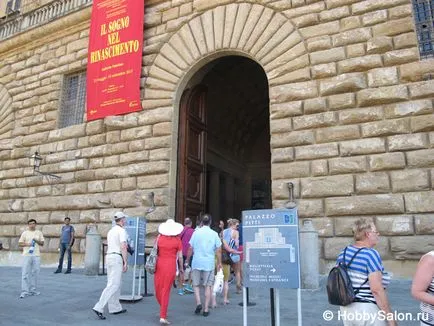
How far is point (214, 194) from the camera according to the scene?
1706 centimetres

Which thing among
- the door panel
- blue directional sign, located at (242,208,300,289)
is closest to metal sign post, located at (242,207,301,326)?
blue directional sign, located at (242,208,300,289)

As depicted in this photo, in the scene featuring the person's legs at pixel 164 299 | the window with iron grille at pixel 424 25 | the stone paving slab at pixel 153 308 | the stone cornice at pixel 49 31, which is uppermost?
the stone cornice at pixel 49 31

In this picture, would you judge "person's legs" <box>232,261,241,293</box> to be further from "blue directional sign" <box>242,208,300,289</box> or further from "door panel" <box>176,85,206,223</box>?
"door panel" <box>176,85,206,223</box>

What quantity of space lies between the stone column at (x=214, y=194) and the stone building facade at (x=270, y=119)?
4411mm

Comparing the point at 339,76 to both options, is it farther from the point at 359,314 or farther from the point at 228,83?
the point at 228,83

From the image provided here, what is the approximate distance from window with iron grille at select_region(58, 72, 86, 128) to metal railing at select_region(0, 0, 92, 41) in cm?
212

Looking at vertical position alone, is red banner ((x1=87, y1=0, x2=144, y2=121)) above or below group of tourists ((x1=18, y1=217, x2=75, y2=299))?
above

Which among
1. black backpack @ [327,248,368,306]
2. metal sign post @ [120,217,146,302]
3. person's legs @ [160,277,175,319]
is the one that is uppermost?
metal sign post @ [120,217,146,302]

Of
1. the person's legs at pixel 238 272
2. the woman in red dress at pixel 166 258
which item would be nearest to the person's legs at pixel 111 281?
the woman in red dress at pixel 166 258

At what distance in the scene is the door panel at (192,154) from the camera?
32.3 feet

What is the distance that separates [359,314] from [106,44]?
1050cm

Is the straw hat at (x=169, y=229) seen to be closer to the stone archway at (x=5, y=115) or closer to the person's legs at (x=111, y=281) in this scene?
the person's legs at (x=111, y=281)

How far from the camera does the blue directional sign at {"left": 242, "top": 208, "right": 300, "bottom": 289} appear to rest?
3.72 m

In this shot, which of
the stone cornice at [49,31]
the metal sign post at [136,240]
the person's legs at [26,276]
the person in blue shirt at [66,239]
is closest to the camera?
the metal sign post at [136,240]
